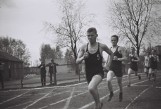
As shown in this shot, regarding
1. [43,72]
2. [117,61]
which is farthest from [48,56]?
[117,61]

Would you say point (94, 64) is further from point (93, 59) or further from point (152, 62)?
point (152, 62)

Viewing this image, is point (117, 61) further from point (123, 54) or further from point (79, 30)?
point (79, 30)

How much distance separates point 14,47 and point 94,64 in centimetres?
8371

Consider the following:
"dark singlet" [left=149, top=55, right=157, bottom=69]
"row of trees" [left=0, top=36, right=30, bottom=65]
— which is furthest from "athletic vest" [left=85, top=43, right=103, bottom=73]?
"row of trees" [left=0, top=36, right=30, bottom=65]

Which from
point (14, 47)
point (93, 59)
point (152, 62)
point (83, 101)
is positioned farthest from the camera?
point (14, 47)

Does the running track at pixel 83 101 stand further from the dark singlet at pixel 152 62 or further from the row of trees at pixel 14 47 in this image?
the row of trees at pixel 14 47

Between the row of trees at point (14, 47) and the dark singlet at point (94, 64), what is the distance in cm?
6825

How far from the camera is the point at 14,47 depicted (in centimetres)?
8631

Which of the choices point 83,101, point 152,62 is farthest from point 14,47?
point 83,101

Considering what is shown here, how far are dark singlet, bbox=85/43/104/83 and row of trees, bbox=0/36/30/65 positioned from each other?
68250 mm

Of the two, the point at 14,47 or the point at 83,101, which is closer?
the point at 83,101

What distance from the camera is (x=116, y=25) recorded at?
46.3 metres

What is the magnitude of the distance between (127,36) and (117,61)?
126ft

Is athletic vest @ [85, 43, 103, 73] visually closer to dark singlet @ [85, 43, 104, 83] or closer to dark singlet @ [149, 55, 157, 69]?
dark singlet @ [85, 43, 104, 83]
